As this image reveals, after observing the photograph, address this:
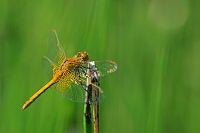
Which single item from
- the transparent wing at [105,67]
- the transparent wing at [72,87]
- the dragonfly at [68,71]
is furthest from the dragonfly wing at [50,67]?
the transparent wing at [105,67]

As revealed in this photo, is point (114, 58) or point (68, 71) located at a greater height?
point (114, 58)

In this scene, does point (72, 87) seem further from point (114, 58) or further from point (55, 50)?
point (114, 58)

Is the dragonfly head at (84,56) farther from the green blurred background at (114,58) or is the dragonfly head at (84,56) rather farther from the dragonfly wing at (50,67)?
the dragonfly wing at (50,67)

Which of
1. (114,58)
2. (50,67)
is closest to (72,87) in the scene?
Result: (50,67)

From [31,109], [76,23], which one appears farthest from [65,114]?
[76,23]

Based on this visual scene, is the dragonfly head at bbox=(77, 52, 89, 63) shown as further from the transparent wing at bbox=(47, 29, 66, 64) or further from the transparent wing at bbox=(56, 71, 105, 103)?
the transparent wing at bbox=(47, 29, 66, 64)

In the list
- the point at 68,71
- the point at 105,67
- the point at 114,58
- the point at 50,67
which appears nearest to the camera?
the point at 105,67
